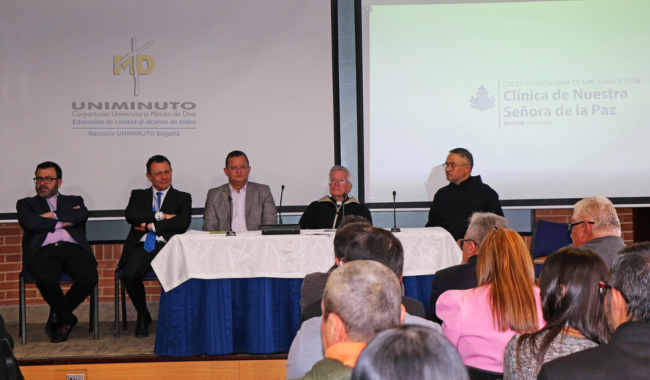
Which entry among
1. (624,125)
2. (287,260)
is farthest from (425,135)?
(287,260)

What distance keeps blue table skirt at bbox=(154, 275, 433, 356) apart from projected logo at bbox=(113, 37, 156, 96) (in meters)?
2.15

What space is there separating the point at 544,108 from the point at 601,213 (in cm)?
205

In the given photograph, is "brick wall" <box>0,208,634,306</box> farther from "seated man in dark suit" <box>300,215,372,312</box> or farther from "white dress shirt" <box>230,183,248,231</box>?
"seated man in dark suit" <box>300,215,372,312</box>

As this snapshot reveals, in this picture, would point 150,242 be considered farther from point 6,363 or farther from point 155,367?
point 6,363

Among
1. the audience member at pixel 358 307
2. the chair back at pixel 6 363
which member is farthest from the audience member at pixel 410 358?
the chair back at pixel 6 363

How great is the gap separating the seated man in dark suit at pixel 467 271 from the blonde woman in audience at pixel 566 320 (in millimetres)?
790

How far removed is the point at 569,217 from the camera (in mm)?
4961

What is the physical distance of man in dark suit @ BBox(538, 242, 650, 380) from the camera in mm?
1173

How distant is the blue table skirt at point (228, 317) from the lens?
339 centimetres

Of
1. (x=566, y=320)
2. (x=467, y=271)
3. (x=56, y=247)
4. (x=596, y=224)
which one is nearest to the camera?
(x=566, y=320)

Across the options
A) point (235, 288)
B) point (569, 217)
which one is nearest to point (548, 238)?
point (569, 217)

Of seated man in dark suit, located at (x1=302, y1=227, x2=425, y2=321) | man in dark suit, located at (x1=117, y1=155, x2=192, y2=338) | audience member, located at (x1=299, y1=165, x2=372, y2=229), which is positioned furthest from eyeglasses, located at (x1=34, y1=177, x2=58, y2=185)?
seated man in dark suit, located at (x1=302, y1=227, x2=425, y2=321)

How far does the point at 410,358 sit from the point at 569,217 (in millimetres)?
4677

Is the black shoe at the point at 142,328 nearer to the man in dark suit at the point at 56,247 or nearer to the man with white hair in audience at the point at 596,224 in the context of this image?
the man in dark suit at the point at 56,247
